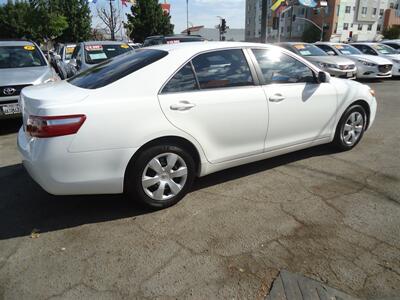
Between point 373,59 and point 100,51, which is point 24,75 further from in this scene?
point 373,59

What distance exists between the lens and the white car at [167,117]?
2.88m

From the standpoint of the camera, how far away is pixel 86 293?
2.37 metres

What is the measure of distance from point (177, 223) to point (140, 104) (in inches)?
45.7

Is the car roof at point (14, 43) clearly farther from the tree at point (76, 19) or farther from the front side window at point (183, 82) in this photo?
the tree at point (76, 19)

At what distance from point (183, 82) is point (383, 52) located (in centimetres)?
1456

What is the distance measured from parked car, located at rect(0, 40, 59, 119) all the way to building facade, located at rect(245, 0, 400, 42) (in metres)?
60.2

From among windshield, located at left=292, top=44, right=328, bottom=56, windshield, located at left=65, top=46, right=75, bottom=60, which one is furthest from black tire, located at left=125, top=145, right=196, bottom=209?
windshield, located at left=65, top=46, right=75, bottom=60

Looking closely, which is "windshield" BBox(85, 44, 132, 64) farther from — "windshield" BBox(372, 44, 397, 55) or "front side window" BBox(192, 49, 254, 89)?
"windshield" BBox(372, 44, 397, 55)

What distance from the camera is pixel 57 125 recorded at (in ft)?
9.16

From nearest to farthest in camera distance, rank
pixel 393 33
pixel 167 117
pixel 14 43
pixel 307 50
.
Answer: pixel 167 117
pixel 14 43
pixel 307 50
pixel 393 33

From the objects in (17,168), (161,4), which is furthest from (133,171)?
(161,4)

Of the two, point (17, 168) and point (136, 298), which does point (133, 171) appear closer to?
point (136, 298)

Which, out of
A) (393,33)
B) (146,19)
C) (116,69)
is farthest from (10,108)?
(393,33)

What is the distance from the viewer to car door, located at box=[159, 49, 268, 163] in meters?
3.30
